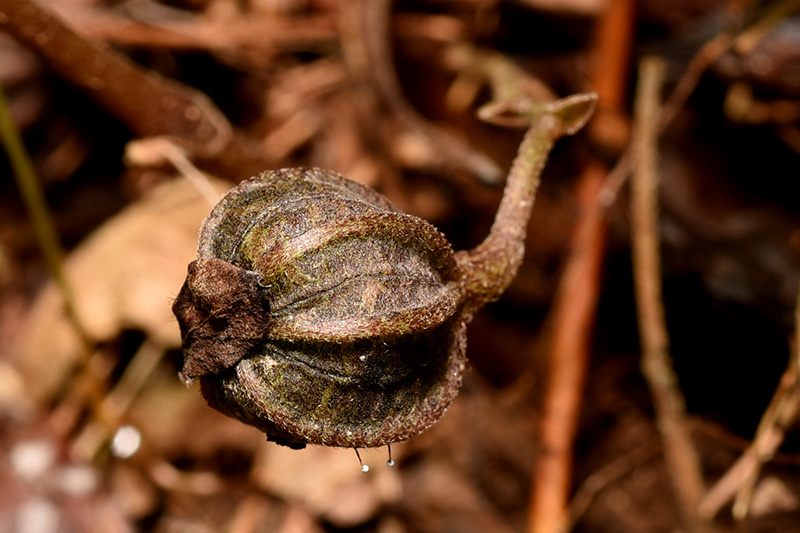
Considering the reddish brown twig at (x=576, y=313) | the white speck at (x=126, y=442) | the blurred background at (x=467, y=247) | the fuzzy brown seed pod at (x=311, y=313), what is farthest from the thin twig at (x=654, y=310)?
the white speck at (x=126, y=442)

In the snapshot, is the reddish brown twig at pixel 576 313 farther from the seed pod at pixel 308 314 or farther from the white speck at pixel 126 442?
the white speck at pixel 126 442

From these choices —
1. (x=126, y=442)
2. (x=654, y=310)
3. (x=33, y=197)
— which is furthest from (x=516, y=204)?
(x=126, y=442)

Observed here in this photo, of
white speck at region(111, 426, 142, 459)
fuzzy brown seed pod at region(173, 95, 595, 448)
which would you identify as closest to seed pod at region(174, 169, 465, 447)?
fuzzy brown seed pod at region(173, 95, 595, 448)

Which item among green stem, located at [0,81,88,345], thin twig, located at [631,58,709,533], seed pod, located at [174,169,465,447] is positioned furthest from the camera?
thin twig, located at [631,58,709,533]

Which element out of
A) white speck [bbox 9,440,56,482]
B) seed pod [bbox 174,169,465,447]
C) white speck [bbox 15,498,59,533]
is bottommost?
white speck [bbox 15,498,59,533]

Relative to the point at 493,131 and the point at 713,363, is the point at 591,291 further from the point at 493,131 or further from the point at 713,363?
the point at 493,131

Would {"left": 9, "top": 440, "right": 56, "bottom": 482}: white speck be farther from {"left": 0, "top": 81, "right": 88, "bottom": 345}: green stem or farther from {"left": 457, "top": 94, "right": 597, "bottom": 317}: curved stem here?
{"left": 457, "top": 94, "right": 597, "bottom": 317}: curved stem
